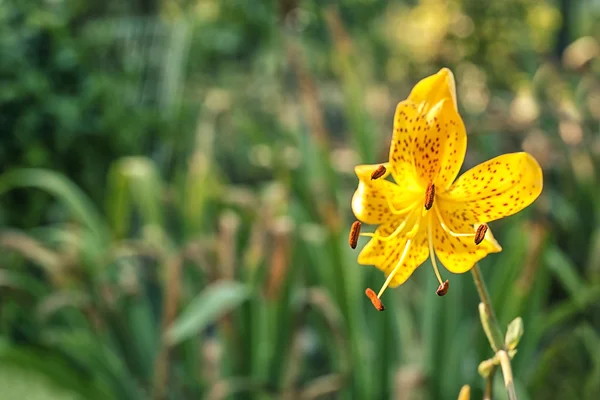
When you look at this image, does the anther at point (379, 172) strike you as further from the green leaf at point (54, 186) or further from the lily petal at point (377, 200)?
the green leaf at point (54, 186)

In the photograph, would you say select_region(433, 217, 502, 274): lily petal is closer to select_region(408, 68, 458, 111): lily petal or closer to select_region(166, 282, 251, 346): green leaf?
select_region(408, 68, 458, 111): lily petal

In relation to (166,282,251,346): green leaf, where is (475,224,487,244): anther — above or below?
below

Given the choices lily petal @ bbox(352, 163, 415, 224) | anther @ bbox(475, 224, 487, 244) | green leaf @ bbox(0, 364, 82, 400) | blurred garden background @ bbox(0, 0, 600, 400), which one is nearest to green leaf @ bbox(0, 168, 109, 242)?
blurred garden background @ bbox(0, 0, 600, 400)

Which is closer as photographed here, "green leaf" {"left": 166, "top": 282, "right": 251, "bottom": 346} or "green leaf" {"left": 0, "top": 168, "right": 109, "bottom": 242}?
"green leaf" {"left": 166, "top": 282, "right": 251, "bottom": 346}

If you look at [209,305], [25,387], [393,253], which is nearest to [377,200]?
[393,253]

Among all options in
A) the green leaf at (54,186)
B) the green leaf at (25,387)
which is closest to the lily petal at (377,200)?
the green leaf at (25,387)

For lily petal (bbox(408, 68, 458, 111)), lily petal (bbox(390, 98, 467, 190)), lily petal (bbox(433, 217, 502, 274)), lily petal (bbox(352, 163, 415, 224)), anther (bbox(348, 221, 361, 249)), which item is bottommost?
lily petal (bbox(433, 217, 502, 274))

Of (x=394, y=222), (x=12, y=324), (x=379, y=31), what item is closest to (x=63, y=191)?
(x=12, y=324)

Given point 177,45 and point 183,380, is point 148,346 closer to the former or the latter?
point 183,380
